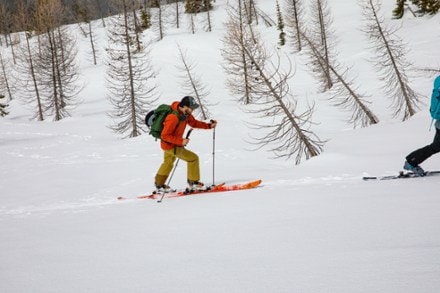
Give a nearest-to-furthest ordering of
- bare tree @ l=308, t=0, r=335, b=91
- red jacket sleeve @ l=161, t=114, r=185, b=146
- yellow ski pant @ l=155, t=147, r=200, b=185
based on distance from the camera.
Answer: red jacket sleeve @ l=161, t=114, r=185, b=146 < yellow ski pant @ l=155, t=147, r=200, b=185 < bare tree @ l=308, t=0, r=335, b=91

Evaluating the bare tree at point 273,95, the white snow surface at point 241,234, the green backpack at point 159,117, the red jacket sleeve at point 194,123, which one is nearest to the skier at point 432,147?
the white snow surface at point 241,234

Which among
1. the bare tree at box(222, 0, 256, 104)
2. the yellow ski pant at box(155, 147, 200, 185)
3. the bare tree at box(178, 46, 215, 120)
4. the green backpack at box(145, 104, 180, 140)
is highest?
the bare tree at box(222, 0, 256, 104)

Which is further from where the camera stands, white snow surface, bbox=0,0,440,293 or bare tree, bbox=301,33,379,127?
bare tree, bbox=301,33,379,127

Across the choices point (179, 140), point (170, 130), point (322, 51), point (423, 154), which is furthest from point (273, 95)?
point (322, 51)

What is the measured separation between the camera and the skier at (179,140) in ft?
21.6

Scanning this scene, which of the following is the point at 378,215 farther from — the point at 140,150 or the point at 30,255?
the point at 140,150

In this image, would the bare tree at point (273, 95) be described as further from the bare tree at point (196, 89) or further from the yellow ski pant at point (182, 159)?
the bare tree at point (196, 89)

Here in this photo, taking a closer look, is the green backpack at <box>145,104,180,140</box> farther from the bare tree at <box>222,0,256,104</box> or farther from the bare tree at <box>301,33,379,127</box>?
the bare tree at <box>301,33,379,127</box>

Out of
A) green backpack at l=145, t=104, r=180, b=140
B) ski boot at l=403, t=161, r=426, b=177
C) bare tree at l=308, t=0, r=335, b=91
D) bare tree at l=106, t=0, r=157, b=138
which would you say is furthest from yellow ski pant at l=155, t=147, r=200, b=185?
bare tree at l=308, t=0, r=335, b=91

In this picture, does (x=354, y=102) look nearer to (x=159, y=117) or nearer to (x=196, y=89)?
(x=196, y=89)

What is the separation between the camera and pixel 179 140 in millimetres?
6656

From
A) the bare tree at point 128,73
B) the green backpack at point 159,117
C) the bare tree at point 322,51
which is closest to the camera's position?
the green backpack at point 159,117

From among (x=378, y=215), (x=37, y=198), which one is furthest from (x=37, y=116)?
(x=378, y=215)

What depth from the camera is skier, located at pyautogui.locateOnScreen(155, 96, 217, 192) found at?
259 inches
